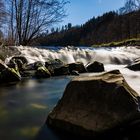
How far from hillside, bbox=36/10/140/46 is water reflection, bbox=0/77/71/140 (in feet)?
163

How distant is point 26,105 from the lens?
7.47 meters

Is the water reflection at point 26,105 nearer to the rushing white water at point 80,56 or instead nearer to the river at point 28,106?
the river at point 28,106

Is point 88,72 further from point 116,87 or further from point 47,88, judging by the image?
point 116,87

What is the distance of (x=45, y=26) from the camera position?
51.6 ft

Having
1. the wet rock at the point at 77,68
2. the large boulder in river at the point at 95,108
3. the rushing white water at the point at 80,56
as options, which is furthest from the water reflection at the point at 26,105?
the rushing white water at the point at 80,56

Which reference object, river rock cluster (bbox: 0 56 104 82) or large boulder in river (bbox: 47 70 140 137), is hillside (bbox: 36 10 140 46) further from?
large boulder in river (bbox: 47 70 140 137)

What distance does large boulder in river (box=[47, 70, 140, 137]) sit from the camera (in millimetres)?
5127

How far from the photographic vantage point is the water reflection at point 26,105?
5.60 meters

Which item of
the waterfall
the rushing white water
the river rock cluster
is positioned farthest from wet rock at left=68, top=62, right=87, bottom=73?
the rushing white water

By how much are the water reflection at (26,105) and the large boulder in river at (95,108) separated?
52 cm

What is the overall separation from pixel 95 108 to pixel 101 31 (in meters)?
85.6

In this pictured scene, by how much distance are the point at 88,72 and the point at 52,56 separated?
4.66 meters

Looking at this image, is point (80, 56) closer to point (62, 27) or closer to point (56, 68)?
point (56, 68)

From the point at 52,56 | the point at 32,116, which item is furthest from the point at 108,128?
the point at 52,56
